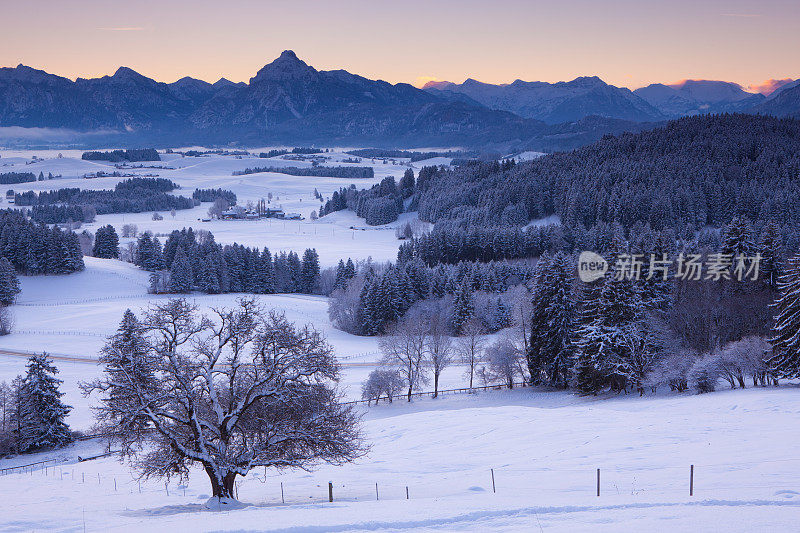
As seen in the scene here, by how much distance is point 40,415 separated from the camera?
43.2 m

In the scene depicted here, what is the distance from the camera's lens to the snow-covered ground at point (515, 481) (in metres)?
14.6

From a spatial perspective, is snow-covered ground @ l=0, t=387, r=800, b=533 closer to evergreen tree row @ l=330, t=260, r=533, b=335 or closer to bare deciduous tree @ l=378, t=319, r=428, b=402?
bare deciduous tree @ l=378, t=319, r=428, b=402

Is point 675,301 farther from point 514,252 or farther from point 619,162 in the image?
point 619,162

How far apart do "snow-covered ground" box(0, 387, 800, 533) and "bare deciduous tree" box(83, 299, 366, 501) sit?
154cm

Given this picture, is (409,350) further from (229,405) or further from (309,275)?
(309,275)

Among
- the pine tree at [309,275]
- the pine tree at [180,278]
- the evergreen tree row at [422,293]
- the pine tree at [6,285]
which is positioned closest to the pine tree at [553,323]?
the evergreen tree row at [422,293]

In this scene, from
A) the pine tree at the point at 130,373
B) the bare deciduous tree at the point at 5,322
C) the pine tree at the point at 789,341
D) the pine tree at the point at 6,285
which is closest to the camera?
the pine tree at the point at 130,373

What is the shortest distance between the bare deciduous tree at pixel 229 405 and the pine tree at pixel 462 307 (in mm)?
54511

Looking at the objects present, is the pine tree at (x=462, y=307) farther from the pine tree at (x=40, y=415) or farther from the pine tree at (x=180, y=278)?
the pine tree at (x=180, y=278)

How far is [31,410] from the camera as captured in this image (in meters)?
43.1

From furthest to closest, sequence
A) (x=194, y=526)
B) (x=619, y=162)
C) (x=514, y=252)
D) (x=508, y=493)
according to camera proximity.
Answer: (x=619, y=162) < (x=514, y=252) < (x=508, y=493) < (x=194, y=526)

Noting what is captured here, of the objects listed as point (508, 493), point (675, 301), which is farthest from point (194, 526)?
point (675, 301)

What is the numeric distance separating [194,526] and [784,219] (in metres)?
128

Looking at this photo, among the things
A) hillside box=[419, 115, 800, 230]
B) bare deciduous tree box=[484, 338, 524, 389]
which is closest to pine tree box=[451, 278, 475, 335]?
bare deciduous tree box=[484, 338, 524, 389]
